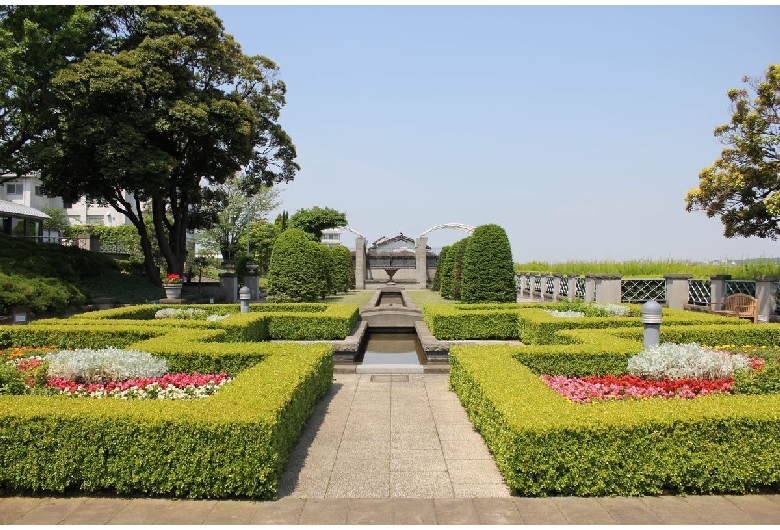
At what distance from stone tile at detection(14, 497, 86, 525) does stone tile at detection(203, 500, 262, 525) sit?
3.64ft

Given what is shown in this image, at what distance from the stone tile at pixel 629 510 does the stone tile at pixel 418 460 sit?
4.87ft

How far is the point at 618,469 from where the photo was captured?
472 centimetres

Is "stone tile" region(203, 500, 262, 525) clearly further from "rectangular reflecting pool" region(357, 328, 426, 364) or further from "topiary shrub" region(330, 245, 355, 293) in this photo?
"topiary shrub" region(330, 245, 355, 293)

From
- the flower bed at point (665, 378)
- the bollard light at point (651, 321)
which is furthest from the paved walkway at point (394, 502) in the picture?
the bollard light at point (651, 321)

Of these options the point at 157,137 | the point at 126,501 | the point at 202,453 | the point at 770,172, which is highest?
the point at 157,137

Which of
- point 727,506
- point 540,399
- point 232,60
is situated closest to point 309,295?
point 232,60

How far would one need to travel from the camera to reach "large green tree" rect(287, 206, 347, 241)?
54122 mm

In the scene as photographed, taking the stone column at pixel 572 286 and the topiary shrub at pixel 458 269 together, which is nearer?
the stone column at pixel 572 286

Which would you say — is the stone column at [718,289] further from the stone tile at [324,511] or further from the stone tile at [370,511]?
the stone tile at [324,511]

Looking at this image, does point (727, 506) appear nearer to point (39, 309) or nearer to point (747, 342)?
point (747, 342)

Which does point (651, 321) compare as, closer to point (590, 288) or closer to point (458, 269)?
point (590, 288)

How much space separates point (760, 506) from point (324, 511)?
3.38 m

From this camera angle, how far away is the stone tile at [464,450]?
5.78 meters

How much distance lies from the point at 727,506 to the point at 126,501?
4741mm
